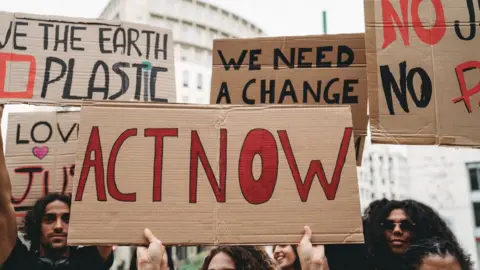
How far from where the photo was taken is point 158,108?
6.48 ft

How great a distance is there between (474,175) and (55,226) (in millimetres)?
20744

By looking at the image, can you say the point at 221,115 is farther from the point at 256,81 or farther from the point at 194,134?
the point at 256,81

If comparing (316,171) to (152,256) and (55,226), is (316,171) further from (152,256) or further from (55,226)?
(55,226)

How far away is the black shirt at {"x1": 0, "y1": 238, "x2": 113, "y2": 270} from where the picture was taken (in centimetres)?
247

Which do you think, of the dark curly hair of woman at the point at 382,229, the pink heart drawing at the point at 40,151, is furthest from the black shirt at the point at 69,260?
the dark curly hair of woman at the point at 382,229

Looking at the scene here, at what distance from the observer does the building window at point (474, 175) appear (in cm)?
2045

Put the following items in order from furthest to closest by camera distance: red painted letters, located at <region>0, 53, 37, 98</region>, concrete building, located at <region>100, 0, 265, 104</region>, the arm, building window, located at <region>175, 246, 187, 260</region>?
1. concrete building, located at <region>100, 0, 265, 104</region>
2. building window, located at <region>175, 246, 187, 260</region>
3. red painted letters, located at <region>0, 53, 37, 98</region>
4. the arm

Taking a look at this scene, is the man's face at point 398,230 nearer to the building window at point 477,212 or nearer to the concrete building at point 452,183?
the concrete building at point 452,183

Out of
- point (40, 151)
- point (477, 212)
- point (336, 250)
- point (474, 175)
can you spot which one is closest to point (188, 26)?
point (474, 175)

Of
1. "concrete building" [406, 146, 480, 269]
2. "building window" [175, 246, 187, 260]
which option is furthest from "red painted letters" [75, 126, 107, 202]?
"building window" [175, 246, 187, 260]

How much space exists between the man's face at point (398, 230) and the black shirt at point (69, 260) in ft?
4.76

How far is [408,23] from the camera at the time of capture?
2277mm

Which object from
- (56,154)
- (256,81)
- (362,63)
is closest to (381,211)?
(362,63)

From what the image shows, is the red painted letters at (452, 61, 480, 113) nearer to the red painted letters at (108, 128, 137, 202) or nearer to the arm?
the red painted letters at (108, 128, 137, 202)
